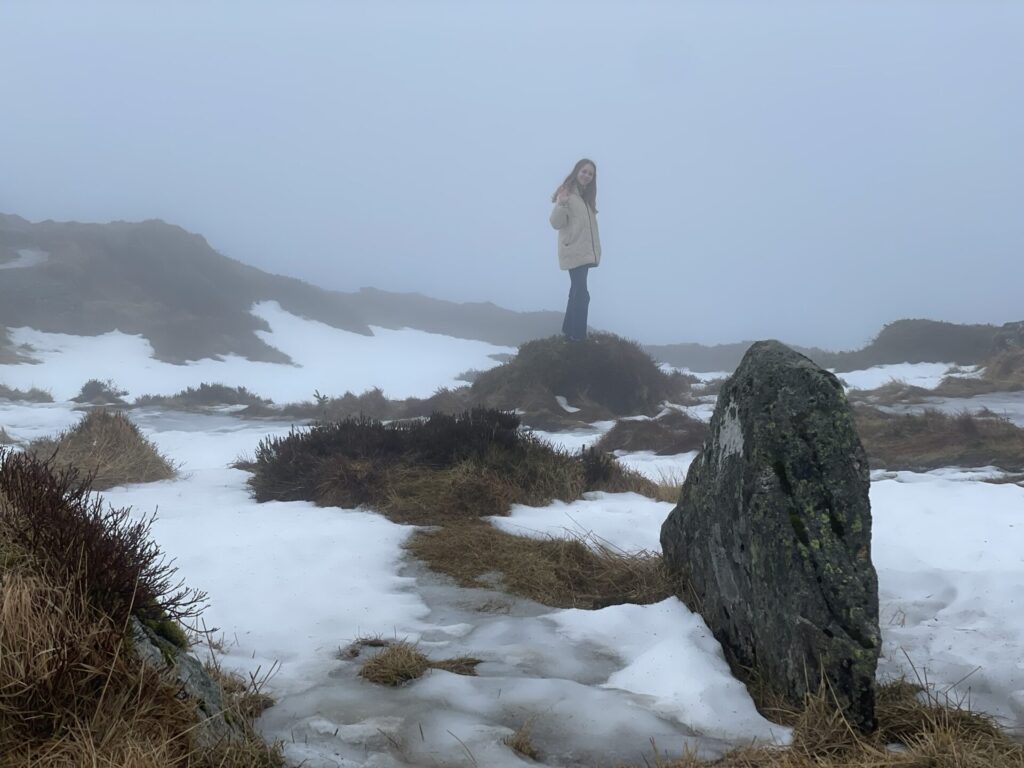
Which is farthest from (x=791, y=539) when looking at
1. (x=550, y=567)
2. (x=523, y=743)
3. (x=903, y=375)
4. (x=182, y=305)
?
(x=182, y=305)

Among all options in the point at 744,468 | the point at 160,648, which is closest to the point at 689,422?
the point at 744,468

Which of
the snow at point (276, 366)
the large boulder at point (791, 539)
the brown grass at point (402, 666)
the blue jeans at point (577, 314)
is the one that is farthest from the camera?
the snow at point (276, 366)

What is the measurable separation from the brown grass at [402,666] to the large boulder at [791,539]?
3.94 feet

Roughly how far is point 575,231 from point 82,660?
12338 millimetres

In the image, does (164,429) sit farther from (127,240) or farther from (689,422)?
(127,240)

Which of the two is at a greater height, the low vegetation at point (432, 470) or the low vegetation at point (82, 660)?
the low vegetation at point (82, 660)

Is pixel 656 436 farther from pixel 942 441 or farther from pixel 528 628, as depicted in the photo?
pixel 528 628

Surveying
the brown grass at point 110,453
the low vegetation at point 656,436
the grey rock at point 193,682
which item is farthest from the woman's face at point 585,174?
the grey rock at point 193,682

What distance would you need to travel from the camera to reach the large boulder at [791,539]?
273 centimetres

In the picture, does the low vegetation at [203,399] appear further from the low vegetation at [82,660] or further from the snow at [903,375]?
the low vegetation at [82,660]

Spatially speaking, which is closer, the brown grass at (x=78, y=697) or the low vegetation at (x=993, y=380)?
the brown grass at (x=78, y=697)

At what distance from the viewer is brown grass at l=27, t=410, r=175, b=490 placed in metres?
6.97

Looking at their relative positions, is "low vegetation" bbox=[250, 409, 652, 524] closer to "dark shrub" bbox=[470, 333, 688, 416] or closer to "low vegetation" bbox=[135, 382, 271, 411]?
"dark shrub" bbox=[470, 333, 688, 416]

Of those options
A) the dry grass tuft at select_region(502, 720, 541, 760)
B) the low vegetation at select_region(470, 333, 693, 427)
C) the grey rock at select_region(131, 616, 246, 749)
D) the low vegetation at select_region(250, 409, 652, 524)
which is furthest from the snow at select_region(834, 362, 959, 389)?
the grey rock at select_region(131, 616, 246, 749)
